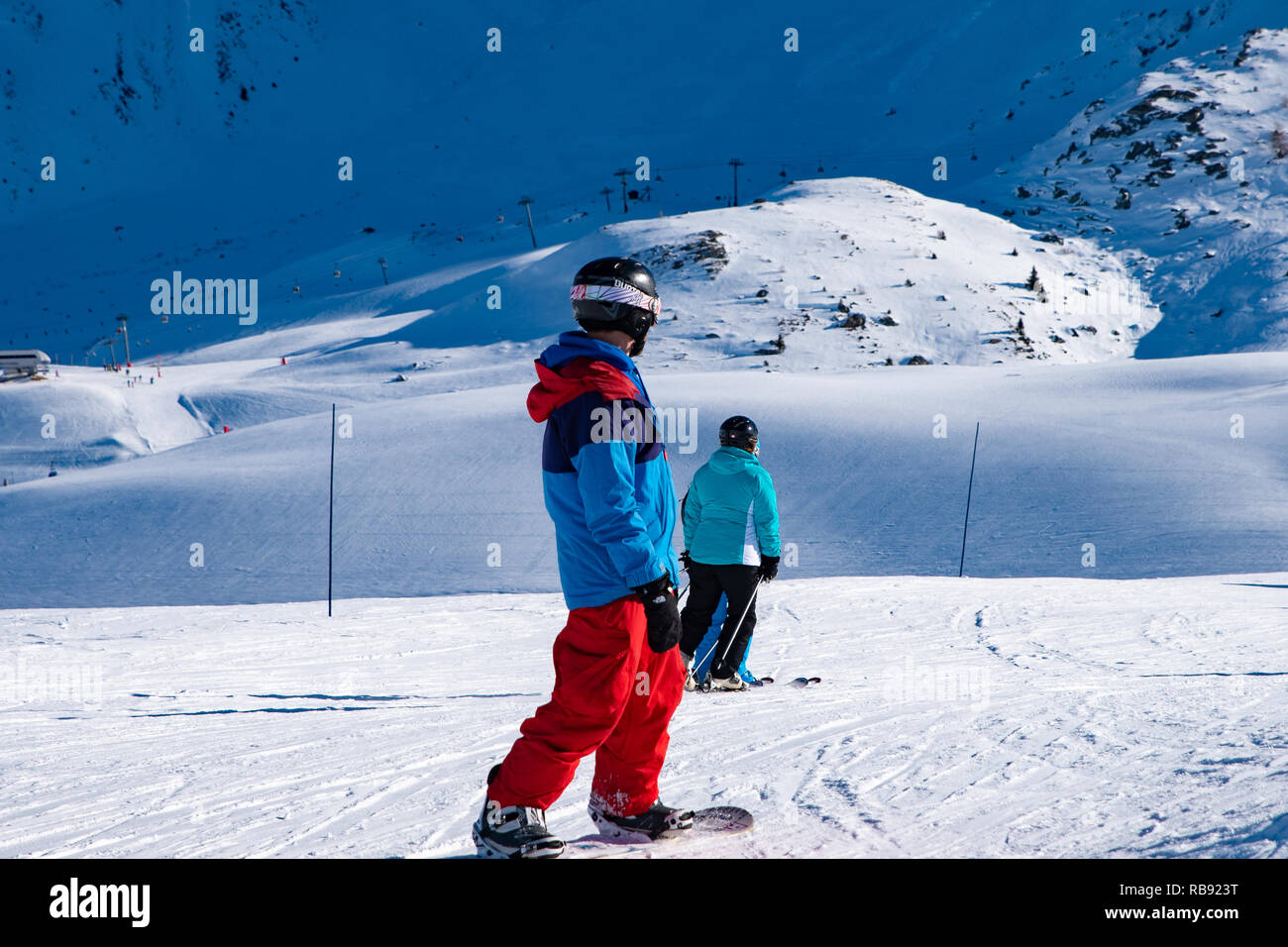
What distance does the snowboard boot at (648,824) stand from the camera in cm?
327

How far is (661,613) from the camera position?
10.0 feet

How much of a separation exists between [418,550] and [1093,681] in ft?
40.2

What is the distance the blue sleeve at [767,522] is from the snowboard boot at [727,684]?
107 centimetres

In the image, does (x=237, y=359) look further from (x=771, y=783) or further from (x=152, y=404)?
(x=771, y=783)

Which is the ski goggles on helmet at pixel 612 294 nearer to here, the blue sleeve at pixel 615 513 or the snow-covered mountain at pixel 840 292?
the blue sleeve at pixel 615 513

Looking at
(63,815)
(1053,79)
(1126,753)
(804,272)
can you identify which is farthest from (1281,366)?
(1053,79)

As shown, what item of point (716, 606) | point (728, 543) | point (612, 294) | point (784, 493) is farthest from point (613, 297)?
point (784, 493)

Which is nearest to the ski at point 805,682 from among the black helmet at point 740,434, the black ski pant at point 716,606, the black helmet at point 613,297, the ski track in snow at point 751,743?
the ski track in snow at point 751,743

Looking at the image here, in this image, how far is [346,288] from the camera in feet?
184

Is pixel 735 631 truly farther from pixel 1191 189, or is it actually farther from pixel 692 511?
pixel 1191 189

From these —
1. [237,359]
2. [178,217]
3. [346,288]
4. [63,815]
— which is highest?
[178,217]

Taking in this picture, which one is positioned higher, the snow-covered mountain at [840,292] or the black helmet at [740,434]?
the snow-covered mountain at [840,292]

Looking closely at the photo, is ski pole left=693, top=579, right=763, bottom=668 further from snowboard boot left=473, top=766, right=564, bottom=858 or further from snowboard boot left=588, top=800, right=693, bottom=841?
snowboard boot left=473, top=766, right=564, bottom=858

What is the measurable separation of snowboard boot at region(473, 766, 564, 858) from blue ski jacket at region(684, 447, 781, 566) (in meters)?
3.20
